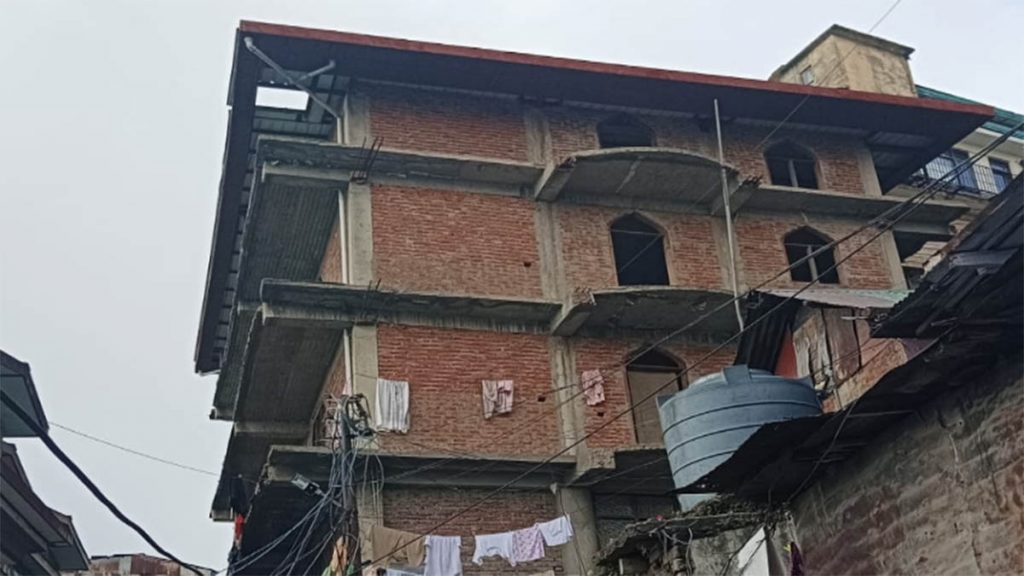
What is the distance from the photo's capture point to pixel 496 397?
17.5 meters

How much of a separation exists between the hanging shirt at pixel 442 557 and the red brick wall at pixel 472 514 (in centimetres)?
48

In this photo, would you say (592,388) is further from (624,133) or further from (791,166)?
(791,166)

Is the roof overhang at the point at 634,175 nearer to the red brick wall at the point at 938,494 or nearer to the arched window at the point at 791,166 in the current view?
the arched window at the point at 791,166

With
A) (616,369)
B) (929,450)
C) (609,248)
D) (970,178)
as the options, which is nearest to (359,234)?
(609,248)

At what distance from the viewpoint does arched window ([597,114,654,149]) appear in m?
20.6

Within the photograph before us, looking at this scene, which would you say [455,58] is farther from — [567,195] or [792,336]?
[792,336]

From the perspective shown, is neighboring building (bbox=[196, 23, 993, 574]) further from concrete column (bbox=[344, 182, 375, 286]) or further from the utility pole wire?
the utility pole wire

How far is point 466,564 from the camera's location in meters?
16.1

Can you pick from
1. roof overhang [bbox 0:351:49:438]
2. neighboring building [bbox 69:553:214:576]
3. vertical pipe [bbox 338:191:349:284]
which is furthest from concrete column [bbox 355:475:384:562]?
neighboring building [bbox 69:553:214:576]

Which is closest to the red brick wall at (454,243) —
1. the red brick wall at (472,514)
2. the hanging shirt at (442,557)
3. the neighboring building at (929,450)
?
the red brick wall at (472,514)

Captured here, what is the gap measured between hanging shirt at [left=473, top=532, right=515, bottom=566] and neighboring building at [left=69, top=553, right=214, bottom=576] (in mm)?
13903

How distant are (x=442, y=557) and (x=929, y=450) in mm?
8759

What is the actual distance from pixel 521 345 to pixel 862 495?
31.6ft

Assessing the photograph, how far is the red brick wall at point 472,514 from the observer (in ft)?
53.5
